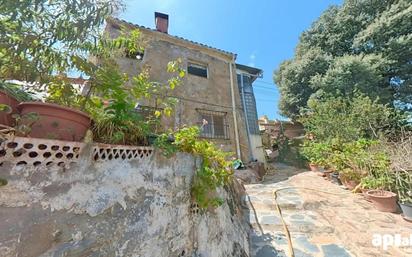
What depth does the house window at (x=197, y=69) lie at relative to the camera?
8.54m

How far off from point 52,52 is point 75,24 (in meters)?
0.32

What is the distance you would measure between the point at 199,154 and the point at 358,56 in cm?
1159

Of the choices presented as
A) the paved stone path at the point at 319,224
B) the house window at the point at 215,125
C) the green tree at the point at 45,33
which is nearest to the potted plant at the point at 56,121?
the green tree at the point at 45,33

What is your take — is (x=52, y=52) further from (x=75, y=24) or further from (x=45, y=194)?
(x=45, y=194)

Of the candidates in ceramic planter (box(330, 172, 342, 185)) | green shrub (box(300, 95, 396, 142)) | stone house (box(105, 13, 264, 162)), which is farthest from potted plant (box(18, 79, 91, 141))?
green shrub (box(300, 95, 396, 142))

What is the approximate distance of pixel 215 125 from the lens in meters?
8.41

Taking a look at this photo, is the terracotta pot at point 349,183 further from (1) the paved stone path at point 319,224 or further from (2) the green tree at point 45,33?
(2) the green tree at point 45,33

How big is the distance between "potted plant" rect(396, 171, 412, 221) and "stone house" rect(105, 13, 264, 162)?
4645 mm

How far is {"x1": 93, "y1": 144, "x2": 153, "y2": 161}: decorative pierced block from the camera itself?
1.50 metres

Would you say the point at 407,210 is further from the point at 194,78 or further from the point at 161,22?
the point at 161,22

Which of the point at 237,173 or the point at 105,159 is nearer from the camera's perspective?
the point at 105,159

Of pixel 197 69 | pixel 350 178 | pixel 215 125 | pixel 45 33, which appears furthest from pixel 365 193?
pixel 197 69

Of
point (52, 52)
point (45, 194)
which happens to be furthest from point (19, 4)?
point (45, 194)

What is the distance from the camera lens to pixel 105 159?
1.54 metres
